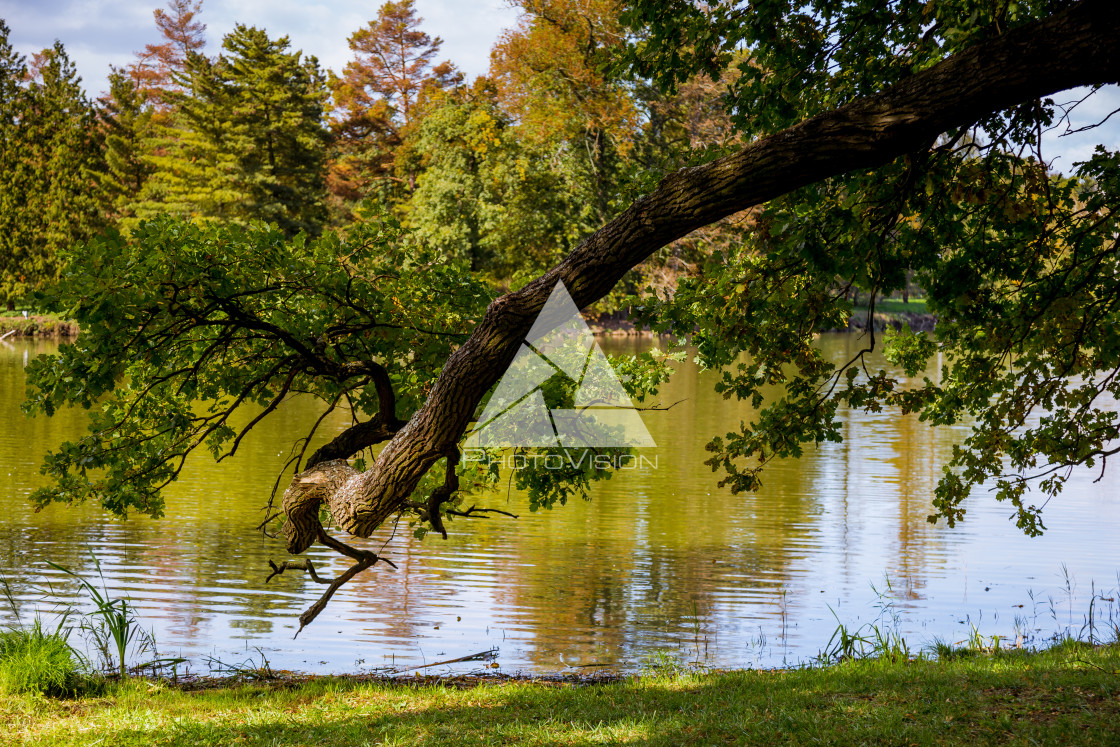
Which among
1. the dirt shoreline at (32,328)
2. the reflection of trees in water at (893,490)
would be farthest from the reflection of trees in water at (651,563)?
the dirt shoreline at (32,328)

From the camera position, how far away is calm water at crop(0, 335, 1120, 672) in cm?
833

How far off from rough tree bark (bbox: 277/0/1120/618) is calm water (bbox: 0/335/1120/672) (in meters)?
3.42

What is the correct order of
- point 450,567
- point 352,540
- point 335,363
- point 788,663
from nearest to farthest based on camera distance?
point 335,363, point 788,663, point 450,567, point 352,540

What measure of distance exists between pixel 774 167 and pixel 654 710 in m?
3.17

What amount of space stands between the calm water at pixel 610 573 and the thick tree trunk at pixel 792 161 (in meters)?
3.59

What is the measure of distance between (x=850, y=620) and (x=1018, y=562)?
11.3 ft

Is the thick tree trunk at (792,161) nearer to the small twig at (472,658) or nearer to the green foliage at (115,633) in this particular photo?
the small twig at (472,658)

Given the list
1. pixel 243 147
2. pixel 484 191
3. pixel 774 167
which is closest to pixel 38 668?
pixel 774 167

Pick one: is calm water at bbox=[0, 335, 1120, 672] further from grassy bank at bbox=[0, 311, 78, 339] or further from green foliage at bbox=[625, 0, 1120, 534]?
Answer: grassy bank at bbox=[0, 311, 78, 339]

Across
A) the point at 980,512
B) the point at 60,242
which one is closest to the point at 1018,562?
the point at 980,512

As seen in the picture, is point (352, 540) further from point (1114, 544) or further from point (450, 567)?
point (1114, 544)

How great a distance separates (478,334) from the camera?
15.7 ft

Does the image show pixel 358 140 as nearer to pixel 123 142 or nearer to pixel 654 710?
pixel 123 142

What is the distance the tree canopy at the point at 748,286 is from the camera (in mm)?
4215
